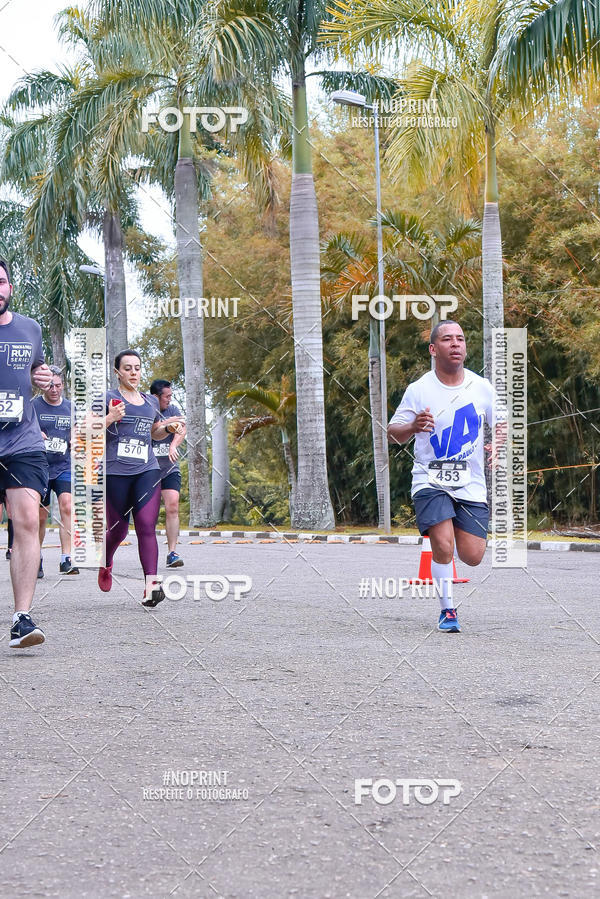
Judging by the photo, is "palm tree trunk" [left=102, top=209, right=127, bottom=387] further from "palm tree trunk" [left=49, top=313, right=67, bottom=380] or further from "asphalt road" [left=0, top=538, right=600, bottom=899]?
"asphalt road" [left=0, top=538, right=600, bottom=899]

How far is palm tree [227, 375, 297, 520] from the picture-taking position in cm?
2816

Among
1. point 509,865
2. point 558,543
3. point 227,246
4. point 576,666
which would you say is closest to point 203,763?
point 509,865

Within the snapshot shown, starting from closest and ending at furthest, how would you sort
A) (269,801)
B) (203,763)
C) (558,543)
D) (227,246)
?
(269,801), (203,763), (558,543), (227,246)

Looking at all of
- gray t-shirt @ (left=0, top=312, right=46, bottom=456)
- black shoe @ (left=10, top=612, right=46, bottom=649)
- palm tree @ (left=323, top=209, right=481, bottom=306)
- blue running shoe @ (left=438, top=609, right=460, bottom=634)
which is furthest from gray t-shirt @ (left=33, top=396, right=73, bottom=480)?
palm tree @ (left=323, top=209, right=481, bottom=306)

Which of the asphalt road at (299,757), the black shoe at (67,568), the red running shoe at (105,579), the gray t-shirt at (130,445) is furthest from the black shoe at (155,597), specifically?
the black shoe at (67,568)

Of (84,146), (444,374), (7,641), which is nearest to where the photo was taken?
(7,641)

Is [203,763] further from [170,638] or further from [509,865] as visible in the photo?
[170,638]

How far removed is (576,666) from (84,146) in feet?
72.7

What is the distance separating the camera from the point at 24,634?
6031 millimetres

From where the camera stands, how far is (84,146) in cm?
2528

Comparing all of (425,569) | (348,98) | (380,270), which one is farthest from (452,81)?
(425,569)

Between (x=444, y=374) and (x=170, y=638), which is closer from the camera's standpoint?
(x=170, y=638)

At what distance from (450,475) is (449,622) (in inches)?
34.9

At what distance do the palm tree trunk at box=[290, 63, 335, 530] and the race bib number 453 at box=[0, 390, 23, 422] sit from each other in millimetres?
15324
